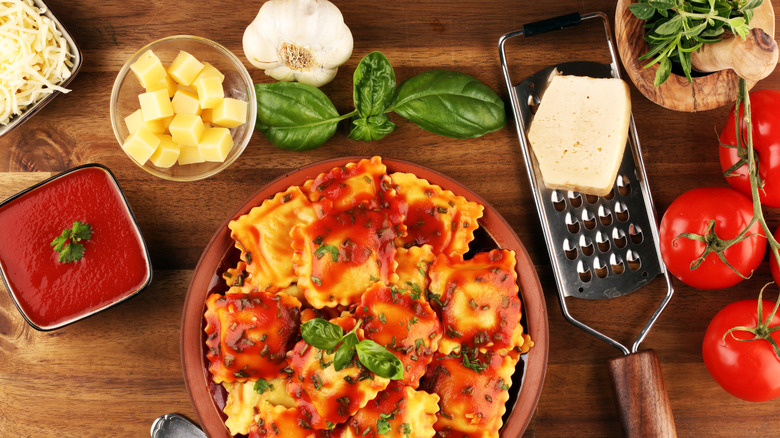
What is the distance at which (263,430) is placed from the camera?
90.5 inches

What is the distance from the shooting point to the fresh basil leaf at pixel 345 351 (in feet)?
7.05

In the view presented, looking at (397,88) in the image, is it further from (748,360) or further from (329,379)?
(748,360)

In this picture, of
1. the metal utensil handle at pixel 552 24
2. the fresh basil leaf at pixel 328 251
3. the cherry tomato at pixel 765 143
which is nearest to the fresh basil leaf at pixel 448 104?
the metal utensil handle at pixel 552 24

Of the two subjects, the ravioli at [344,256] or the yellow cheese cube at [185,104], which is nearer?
the ravioli at [344,256]

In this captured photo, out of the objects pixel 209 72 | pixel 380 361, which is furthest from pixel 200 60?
pixel 380 361

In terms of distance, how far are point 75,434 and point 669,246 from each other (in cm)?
300

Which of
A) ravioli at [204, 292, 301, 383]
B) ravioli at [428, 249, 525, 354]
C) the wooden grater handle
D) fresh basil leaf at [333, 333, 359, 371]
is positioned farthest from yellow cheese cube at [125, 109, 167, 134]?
the wooden grater handle

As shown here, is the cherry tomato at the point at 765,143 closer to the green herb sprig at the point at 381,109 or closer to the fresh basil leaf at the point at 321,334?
the green herb sprig at the point at 381,109

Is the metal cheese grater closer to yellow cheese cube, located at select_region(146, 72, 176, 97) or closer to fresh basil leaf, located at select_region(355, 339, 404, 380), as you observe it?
fresh basil leaf, located at select_region(355, 339, 404, 380)

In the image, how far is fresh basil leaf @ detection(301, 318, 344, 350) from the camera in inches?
84.9

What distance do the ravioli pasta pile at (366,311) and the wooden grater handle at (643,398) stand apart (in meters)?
0.56

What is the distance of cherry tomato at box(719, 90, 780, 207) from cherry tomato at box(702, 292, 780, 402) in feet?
1.79

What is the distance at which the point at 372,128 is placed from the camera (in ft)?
8.63

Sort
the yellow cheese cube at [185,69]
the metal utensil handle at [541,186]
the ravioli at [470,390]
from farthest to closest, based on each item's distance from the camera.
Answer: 1. the metal utensil handle at [541,186]
2. the yellow cheese cube at [185,69]
3. the ravioli at [470,390]
